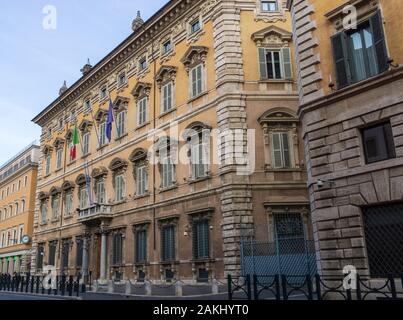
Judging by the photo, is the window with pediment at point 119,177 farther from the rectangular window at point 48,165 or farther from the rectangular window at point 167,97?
the rectangular window at point 48,165

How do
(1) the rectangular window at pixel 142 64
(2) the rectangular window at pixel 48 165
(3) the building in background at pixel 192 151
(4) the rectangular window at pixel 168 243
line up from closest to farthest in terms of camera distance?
(3) the building in background at pixel 192 151, (4) the rectangular window at pixel 168 243, (1) the rectangular window at pixel 142 64, (2) the rectangular window at pixel 48 165

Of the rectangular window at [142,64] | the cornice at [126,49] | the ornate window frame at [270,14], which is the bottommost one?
the ornate window frame at [270,14]

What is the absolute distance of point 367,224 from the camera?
38.4 feet

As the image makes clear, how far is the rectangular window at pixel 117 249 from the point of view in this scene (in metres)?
26.3

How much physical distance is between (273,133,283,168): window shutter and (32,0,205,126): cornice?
9.54 meters

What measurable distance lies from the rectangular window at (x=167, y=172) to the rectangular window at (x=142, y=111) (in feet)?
12.9

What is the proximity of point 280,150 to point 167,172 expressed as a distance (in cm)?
690

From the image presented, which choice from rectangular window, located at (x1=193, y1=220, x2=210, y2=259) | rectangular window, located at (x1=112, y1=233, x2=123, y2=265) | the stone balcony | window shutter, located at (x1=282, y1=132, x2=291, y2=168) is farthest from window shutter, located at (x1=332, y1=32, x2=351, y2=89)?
the stone balcony

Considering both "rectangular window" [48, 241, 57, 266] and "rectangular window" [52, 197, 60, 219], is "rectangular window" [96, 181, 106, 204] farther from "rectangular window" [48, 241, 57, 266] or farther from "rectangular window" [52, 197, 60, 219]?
"rectangular window" [48, 241, 57, 266]

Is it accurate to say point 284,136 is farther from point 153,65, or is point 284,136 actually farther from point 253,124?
Answer: point 153,65

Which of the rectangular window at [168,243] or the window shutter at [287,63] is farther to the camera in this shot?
the rectangular window at [168,243]

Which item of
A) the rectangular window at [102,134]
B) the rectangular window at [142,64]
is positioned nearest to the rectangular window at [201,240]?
the rectangular window at [142,64]
